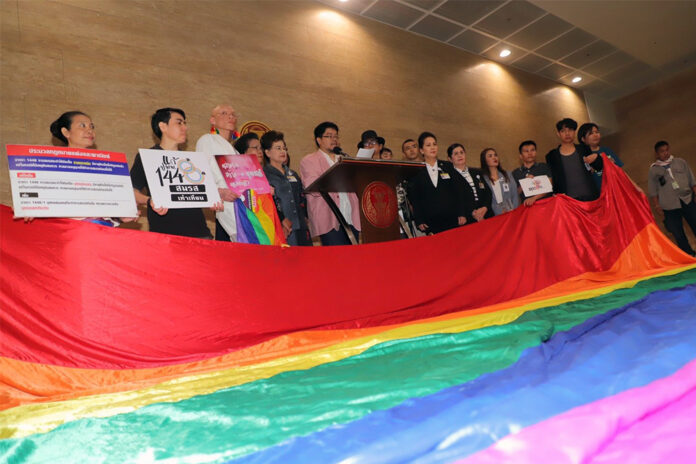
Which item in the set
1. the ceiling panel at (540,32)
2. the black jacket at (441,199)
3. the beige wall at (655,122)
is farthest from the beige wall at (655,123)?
the black jacket at (441,199)

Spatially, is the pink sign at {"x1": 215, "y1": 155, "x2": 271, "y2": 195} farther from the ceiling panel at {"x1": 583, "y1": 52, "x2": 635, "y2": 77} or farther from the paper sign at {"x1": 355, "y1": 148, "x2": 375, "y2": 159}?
the ceiling panel at {"x1": 583, "y1": 52, "x2": 635, "y2": 77}

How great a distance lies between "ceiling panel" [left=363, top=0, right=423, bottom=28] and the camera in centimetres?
595

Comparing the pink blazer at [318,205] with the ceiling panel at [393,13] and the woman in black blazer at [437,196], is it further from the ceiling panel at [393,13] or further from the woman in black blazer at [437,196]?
the ceiling panel at [393,13]

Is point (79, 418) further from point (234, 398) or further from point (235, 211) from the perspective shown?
point (235, 211)

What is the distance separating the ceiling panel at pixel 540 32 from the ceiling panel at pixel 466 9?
3.05ft

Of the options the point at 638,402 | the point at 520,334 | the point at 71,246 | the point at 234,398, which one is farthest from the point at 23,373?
the point at 638,402

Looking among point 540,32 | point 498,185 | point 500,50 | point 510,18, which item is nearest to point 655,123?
point 540,32

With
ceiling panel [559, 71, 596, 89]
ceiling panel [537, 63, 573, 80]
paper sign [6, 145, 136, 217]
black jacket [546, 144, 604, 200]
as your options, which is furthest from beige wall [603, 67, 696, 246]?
paper sign [6, 145, 136, 217]

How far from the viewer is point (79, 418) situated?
4.54ft

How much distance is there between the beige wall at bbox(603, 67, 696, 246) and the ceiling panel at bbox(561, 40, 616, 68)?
7.33 ft

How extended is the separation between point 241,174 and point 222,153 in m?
0.34

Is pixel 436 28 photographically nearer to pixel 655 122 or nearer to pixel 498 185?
pixel 498 185

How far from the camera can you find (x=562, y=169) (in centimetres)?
405

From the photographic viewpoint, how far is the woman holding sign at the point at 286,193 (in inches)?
130
